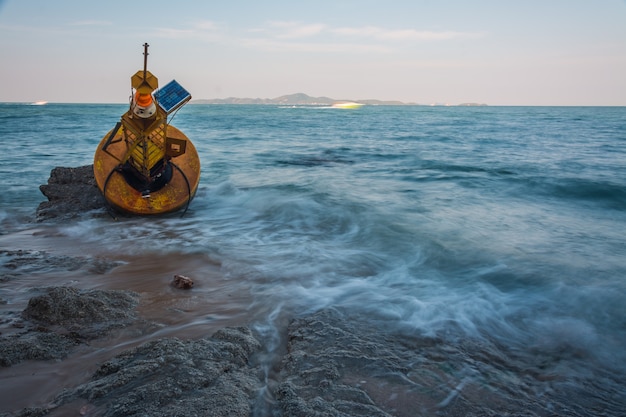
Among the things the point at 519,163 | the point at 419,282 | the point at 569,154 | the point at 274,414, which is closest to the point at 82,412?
the point at 274,414

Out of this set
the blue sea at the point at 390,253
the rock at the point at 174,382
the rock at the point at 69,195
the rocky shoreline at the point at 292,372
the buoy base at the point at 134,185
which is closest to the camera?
the rock at the point at 174,382

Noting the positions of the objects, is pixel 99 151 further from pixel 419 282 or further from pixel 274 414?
pixel 274 414

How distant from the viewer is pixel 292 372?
125 inches

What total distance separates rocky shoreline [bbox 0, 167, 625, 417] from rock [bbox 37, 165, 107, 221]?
14.2ft

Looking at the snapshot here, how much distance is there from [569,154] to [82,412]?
64.0 feet

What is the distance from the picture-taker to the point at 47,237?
263 inches

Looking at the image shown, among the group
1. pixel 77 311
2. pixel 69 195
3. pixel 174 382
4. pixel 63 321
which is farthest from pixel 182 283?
pixel 69 195

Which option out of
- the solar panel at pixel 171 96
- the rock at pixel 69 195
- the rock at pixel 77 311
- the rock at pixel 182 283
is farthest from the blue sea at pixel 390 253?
the solar panel at pixel 171 96

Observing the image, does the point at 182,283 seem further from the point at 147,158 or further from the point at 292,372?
the point at 147,158

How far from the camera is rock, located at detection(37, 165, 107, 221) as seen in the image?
26.0ft

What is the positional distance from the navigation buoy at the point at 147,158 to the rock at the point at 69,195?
1119 millimetres

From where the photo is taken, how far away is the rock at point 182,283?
4.66 meters

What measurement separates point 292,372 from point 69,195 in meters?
7.18

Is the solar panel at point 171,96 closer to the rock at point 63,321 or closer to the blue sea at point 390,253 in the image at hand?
the blue sea at point 390,253
